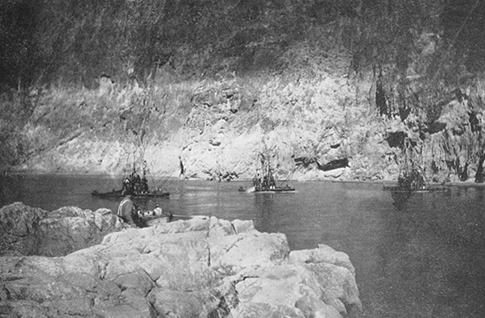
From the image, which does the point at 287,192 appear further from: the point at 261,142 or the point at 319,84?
the point at 319,84

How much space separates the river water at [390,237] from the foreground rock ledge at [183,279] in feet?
7.53

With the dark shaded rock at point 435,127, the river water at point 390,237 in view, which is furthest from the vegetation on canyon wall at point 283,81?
the river water at point 390,237

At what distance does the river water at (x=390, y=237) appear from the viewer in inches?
610

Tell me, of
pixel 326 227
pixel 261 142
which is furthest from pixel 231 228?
pixel 261 142

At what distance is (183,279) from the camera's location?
11070 mm

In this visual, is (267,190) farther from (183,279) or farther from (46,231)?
(183,279)

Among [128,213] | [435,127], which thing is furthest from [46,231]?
[435,127]

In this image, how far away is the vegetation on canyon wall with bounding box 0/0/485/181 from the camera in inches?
2923

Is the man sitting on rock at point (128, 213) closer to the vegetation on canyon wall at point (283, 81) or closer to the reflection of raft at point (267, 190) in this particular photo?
the reflection of raft at point (267, 190)

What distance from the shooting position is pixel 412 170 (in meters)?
71.4

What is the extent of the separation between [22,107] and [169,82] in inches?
2516

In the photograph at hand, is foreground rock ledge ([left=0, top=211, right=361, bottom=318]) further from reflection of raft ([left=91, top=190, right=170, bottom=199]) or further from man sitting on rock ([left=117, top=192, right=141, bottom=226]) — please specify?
reflection of raft ([left=91, top=190, right=170, bottom=199])

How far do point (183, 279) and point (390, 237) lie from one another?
1690 cm

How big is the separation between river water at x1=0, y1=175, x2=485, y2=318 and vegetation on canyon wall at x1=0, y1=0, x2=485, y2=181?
30.4 meters
